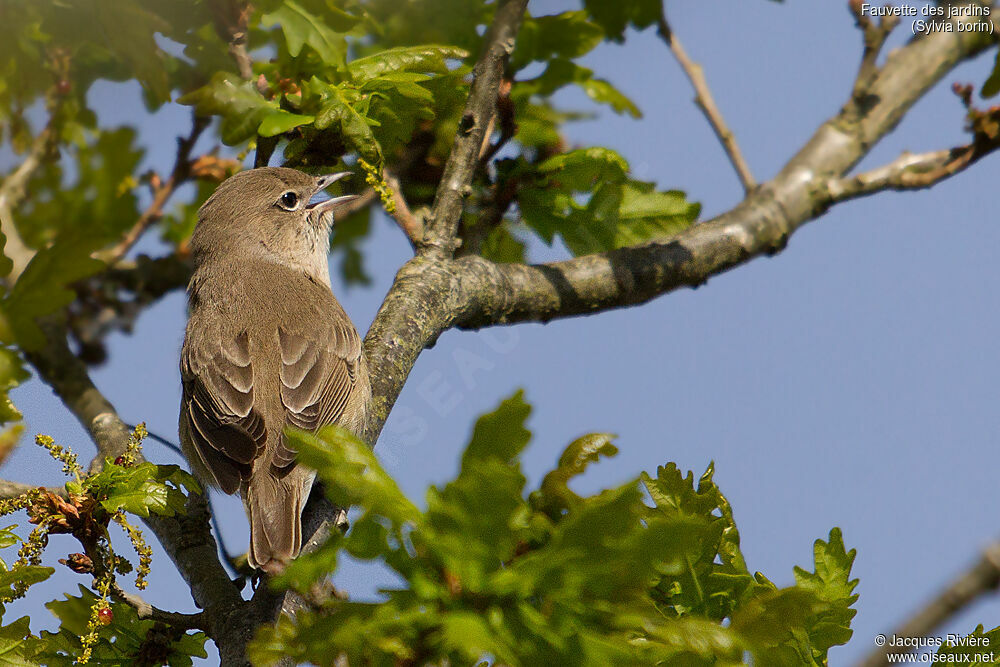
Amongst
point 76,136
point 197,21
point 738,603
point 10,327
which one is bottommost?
point 738,603

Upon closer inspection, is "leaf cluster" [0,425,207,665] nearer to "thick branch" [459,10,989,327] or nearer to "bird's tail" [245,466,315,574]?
"bird's tail" [245,466,315,574]

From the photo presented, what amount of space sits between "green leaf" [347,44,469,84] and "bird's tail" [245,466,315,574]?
5.84 feet

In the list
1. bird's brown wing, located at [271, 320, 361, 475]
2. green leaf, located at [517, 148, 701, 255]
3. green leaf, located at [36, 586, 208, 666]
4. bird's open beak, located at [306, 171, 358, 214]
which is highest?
bird's open beak, located at [306, 171, 358, 214]

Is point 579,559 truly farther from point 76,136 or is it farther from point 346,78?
point 76,136

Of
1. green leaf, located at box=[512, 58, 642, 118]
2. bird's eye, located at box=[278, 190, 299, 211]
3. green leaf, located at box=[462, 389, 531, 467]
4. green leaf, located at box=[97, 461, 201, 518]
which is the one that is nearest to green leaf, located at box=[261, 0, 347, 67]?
green leaf, located at box=[512, 58, 642, 118]

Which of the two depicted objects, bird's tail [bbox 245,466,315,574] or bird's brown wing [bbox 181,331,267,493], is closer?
bird's tail [bbox 245,466,315,574]

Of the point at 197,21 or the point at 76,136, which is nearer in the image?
the point at 197,21

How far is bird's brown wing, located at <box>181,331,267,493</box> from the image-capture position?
4262mm

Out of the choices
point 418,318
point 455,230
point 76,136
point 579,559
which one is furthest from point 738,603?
point 76,136

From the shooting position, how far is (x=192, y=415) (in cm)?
464

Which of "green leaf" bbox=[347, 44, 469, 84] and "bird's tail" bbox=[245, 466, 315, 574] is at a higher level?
"green leaf" bbox=[347, 44, 469, 84]

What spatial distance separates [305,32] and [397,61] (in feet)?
1.38

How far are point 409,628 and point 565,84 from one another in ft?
11.9

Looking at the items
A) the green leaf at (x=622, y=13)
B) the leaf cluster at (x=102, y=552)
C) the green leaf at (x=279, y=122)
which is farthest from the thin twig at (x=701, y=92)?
the leaf cluster at (x=102, y=552)
